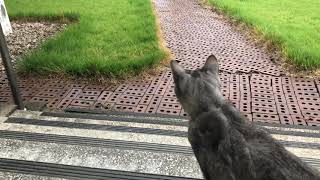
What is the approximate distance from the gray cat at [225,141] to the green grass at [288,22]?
3.07 meters

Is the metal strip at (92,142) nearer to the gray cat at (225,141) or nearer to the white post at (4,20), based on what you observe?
the gray cat at (225,141)

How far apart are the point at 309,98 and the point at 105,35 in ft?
10.6

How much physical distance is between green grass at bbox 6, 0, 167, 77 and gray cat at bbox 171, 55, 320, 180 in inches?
101

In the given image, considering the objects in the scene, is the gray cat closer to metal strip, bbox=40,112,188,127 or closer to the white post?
metal strip, bbox=40,112,188,127

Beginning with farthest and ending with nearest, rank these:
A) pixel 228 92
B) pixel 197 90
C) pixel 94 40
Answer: pixel 94 40, pixel 228 92, pixel 197 90

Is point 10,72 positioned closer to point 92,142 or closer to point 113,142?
point 92,142

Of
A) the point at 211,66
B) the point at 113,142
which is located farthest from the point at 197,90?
the point at 113,142

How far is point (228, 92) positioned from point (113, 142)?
1.68 metres

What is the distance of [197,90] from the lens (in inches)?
97.3

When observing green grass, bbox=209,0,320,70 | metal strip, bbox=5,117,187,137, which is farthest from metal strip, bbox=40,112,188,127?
green grass, bbox=209,0,320,70

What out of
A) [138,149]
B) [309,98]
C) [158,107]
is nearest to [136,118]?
[158,107]

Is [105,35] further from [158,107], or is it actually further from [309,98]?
[309,98]

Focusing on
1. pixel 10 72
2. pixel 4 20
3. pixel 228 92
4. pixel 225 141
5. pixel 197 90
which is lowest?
pixel 228 92

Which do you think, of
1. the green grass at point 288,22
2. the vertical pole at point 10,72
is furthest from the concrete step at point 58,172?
the green grass at point 288,22
